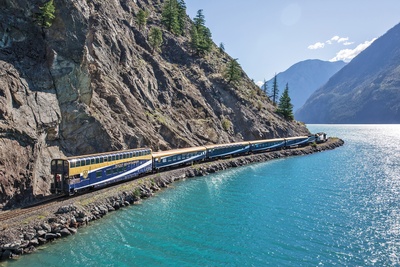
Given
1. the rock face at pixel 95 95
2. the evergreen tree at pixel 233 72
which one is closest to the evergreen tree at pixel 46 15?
the rock face at pixel 95 95

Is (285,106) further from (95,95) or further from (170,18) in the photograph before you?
(95,95)

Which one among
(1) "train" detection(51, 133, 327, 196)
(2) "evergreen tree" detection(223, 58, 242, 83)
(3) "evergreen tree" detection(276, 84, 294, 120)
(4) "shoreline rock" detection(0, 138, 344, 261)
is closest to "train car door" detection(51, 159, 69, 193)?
(1) "train" detection(51, 133, 327, 196)

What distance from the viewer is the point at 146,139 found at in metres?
59.0

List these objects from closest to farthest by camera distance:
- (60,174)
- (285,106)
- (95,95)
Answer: (60,174) → (95,95) → (285,106)

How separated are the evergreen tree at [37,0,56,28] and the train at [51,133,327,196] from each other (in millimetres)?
20347

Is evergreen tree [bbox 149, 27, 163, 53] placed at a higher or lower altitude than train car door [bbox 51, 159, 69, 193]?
higher

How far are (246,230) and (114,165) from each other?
20.9m

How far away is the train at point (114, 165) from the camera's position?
33531mm

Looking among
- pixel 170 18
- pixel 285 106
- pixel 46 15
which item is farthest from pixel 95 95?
pixel 285 106

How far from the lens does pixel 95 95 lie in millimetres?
53625

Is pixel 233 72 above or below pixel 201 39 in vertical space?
below

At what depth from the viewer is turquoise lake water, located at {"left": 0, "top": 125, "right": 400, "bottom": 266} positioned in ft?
78.7

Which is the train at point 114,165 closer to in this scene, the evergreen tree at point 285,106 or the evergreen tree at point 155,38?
the evergreen tree at point 155,38

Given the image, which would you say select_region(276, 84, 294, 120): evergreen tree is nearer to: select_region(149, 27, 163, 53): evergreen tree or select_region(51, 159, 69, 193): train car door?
select_region(149, 27, 163, 53): evergreen tree
